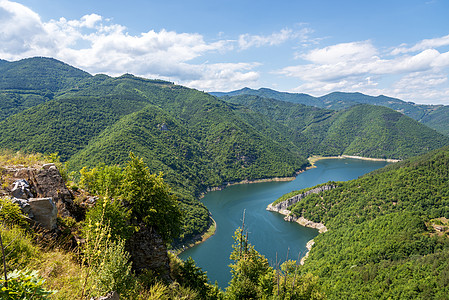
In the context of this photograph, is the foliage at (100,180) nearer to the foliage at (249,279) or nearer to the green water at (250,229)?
the foliage at (249,279)

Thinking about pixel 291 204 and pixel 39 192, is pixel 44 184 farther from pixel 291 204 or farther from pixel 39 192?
pixel 291 204

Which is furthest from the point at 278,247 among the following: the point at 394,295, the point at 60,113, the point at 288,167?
the point at 60,113

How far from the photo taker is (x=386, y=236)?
59.0 metres

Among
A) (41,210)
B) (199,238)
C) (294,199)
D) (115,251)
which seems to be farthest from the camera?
(294,199)

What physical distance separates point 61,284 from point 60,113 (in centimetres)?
18024

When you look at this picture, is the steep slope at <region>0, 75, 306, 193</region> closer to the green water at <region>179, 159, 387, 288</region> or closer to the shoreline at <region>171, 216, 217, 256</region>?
the green water at <region>179, 159, 387, 288</region>

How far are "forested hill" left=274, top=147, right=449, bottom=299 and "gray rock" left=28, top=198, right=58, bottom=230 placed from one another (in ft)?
145

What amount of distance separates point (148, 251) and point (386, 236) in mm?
64062

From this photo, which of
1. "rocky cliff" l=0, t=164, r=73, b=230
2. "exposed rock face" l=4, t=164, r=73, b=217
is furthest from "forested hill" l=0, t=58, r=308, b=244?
"rocky cliff" l=0, t=164, r=73, b=230

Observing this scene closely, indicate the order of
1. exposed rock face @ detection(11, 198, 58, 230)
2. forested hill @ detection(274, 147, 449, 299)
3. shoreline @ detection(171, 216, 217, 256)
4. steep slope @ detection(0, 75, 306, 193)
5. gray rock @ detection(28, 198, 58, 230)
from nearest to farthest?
exposed rock face @ detection(11, 198, 58, 230), gray rock @ detection(28, 198, 58, 230), forested hill @ detection(274, 147, 449, 299), shoreline @ detection(171, 216, 217, 256), steep slope @ detection(0, 75, 306, 193)

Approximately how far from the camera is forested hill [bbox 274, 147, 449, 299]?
137 ft

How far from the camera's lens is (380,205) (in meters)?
85.5

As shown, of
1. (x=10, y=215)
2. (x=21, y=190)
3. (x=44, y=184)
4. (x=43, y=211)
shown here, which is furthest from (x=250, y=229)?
(x=10, y=215)

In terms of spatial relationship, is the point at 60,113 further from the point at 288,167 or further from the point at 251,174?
the point at 288,167
